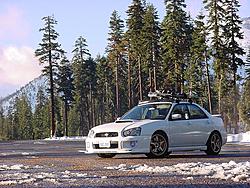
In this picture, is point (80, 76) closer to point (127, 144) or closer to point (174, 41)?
point (174, 41)

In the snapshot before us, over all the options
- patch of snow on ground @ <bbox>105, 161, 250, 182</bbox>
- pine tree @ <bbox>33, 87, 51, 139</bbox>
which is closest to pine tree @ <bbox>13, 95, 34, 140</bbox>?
pine tree @ <bbox>33, 87, 51, 139</bbox>

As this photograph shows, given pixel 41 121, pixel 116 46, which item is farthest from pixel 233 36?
pixel 41 121

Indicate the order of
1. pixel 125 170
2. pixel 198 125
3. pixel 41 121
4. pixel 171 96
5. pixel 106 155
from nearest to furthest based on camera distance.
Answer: pixel 125 170 → pixel 106 155 → pixel 198 125 → pixel 171 96 → pixel 41 121

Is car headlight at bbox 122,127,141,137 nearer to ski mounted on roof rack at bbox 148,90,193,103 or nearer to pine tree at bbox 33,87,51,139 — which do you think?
ski mounted on roof rack at bbox 148,90,193,103

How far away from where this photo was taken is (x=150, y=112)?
15.0m

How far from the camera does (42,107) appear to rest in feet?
402

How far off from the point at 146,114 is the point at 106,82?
274ft

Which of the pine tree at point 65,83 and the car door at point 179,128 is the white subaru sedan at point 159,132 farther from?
the pine tree at point 65,83

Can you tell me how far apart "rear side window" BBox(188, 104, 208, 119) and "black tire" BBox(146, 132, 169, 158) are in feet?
4.79

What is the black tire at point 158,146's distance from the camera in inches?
554

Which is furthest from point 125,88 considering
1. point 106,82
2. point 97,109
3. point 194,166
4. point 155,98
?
point 194,166

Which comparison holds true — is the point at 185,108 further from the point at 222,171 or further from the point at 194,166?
the point at 222,171

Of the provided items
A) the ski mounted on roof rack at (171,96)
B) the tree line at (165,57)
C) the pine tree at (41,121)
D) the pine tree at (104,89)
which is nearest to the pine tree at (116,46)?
the tree line at (165,57)

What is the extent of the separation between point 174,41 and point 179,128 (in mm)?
51117
